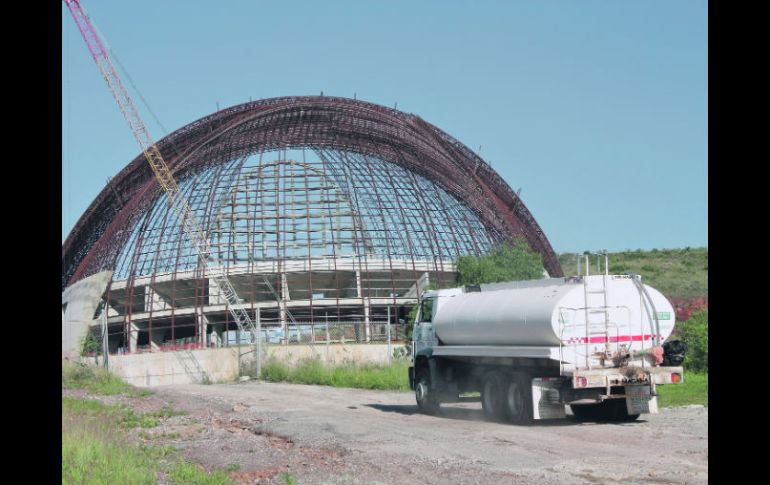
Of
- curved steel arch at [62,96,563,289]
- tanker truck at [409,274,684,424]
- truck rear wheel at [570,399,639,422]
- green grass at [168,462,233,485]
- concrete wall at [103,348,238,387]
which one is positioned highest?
curved steel arch at [62,96,563,289]

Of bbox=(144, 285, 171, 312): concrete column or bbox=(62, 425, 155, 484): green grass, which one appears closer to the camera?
bbox=(62, 425, 155, 484): green grass

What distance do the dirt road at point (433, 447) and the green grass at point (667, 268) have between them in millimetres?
59421

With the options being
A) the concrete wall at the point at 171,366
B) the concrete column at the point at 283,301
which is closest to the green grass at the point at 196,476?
the concrete wall at the point at 171,366

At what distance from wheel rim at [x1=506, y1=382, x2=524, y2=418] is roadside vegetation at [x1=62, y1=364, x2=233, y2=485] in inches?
309

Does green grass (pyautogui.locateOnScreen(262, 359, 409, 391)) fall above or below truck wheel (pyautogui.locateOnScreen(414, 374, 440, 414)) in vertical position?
below

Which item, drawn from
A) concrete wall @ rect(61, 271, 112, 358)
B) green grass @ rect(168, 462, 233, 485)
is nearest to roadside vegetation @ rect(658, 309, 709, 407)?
green grass @ rect(168, 462, 233, 485)

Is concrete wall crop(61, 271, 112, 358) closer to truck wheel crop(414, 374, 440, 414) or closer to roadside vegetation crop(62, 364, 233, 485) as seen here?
roadside vegetation crop(62, 364, 233, 485)

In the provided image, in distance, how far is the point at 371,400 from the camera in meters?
30.2

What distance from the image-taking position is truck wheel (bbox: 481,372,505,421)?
21328mm

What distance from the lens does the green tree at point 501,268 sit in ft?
156

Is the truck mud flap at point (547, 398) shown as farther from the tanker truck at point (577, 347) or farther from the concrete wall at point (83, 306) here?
the concrete wall at point (83, 306)

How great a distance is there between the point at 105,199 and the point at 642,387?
50.6 meters
